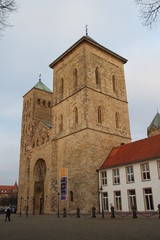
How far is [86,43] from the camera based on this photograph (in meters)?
30.0

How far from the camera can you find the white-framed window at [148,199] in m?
19.6

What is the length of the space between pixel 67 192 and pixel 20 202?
13.9 m

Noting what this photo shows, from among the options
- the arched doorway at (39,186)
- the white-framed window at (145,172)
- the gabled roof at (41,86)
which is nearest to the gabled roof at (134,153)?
the white-framed window at (145,172)

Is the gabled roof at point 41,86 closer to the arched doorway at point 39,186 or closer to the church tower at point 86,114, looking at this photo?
the church tower at point 86,114

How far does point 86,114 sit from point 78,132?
234 cm

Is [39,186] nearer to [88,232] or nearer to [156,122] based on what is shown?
[88,232]

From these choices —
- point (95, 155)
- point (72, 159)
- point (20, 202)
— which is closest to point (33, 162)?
point (20, 202)

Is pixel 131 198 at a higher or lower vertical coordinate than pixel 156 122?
lower

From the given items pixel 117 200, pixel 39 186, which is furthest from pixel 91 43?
pixel 39 186

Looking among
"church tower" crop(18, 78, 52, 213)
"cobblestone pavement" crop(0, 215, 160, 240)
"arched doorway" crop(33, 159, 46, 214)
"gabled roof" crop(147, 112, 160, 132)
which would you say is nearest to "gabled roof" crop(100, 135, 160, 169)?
"cobblestone pavement" crop(0, 215, 160, 240)

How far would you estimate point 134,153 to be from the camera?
23.2 metres

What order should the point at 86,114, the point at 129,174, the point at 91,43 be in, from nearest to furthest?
the point at 129,174 < the point at 86,114 < the point at 91,43

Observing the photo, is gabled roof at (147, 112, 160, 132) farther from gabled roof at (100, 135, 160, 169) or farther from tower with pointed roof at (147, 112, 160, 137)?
gabled roof at (100, 135, 160, 169)

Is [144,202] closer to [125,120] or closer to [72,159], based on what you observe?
[72,159]
